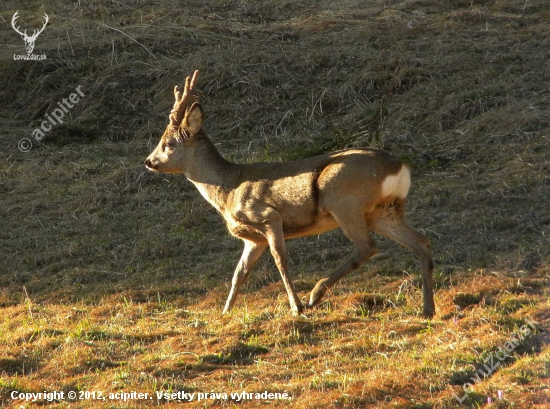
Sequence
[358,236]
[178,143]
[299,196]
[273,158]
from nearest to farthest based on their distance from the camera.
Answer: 1. [358,236]
2. [299,196]
3. [178,143]
4. [273,158]

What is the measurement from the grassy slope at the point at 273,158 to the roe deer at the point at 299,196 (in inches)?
18.3

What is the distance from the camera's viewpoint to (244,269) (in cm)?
848

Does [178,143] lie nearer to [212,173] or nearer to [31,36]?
[212,173]

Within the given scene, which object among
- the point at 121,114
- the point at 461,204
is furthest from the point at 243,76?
the point at 461,204

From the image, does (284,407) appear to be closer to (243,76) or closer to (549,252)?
(549,252)

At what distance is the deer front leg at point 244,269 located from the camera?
842cm

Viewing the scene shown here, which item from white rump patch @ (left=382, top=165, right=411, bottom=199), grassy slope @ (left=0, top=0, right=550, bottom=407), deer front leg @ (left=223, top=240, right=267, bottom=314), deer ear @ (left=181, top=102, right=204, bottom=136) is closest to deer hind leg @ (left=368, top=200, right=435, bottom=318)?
white rump patch @ (left=382, top=165, right=411, bottom=199)

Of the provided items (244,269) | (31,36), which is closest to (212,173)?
(244,269)

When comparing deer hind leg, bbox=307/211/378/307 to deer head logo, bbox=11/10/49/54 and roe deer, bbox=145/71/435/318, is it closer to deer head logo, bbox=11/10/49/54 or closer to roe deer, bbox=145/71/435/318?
roe deer, bbox=145/71/435/318

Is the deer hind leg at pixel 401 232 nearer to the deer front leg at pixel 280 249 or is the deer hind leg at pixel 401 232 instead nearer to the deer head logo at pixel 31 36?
the deer front leg at pixel 280 249

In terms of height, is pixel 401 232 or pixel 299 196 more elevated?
pixel 299 196

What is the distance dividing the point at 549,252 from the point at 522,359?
3.07m

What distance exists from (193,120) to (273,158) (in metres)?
3.40

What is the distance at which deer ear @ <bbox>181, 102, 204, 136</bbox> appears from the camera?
8711 millimetres
